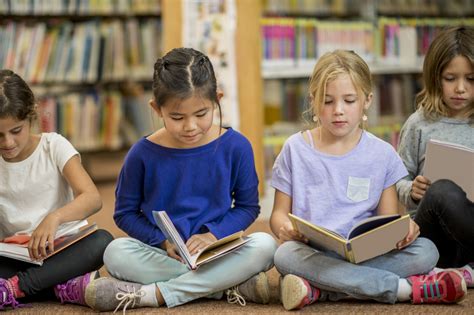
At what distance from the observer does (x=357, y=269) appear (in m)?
1.96

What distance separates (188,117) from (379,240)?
544 millimetres

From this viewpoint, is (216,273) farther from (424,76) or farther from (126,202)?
(424,76)

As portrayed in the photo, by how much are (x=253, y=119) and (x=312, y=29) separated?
59cm

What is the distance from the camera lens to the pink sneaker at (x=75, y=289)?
2059 millimetres

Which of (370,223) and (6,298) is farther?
(6,298)

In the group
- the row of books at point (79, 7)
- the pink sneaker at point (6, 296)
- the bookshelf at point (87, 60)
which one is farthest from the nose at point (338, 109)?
the row of books at point (79, 7)

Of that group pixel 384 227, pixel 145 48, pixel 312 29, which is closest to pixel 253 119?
pixel 312 29

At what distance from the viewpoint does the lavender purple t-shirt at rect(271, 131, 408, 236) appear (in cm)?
207

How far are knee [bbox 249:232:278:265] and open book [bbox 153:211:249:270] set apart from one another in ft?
0.26

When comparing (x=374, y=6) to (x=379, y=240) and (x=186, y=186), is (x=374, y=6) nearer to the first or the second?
(x=186, y=186)

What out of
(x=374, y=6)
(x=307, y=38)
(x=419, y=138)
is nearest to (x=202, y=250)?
(x=419, y=138)

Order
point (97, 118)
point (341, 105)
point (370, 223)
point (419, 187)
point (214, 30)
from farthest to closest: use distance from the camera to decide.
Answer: point (97, 118), point (214, 30), point (419, 187), point (341, 105), point (370, 223)

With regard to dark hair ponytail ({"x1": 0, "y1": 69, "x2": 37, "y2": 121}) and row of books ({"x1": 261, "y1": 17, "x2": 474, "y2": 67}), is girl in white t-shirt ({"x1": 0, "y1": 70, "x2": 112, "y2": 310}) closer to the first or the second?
dark hair ponytail ({"x1": 0, "y1": 69, "x2": 37, "y2": 121})

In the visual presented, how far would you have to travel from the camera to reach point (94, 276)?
6.85ft
